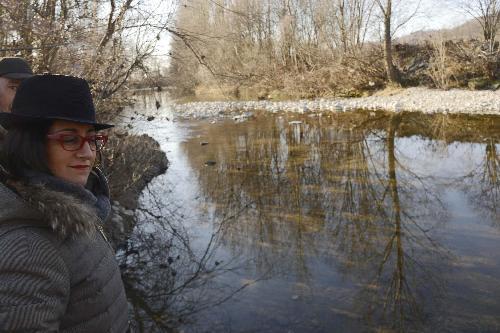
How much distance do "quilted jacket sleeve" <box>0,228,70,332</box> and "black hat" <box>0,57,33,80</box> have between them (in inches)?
75.2

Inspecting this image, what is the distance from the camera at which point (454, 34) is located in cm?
2228

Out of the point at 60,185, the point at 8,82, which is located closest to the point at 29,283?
the point at 60,185

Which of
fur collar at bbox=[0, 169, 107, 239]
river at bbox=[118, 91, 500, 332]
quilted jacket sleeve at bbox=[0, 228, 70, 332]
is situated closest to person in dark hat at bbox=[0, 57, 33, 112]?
fur collar at bbox=[0, 169, 107, 239]

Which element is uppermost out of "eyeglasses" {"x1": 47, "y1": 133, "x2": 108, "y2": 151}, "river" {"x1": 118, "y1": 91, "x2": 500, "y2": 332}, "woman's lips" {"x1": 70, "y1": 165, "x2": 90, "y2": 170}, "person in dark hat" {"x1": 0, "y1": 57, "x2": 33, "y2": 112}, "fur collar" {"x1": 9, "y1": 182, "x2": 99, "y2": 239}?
"person in dark hat" {"x1": 0, "y1": 57, "x2": 33, "y2": 112}

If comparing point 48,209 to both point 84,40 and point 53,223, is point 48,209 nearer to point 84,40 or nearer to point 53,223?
point 53,223

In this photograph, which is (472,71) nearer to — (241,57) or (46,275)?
(241,57)

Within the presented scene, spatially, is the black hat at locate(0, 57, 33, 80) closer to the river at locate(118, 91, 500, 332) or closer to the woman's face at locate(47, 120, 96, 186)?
the woman's face at locate(47, 120, 96, 186)

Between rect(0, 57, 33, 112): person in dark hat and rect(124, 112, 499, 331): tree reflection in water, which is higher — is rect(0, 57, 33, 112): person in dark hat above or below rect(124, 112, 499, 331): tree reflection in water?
above

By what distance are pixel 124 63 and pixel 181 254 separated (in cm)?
275

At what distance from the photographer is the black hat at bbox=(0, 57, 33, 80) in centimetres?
265

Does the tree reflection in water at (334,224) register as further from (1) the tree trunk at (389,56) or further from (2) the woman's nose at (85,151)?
(1) the tree trunk at (389,56)

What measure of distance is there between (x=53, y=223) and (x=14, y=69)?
81.2 inches

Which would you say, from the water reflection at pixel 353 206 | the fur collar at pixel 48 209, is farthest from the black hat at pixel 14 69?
the water reflection at pixel 353 206

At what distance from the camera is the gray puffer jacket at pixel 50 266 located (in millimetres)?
1027
